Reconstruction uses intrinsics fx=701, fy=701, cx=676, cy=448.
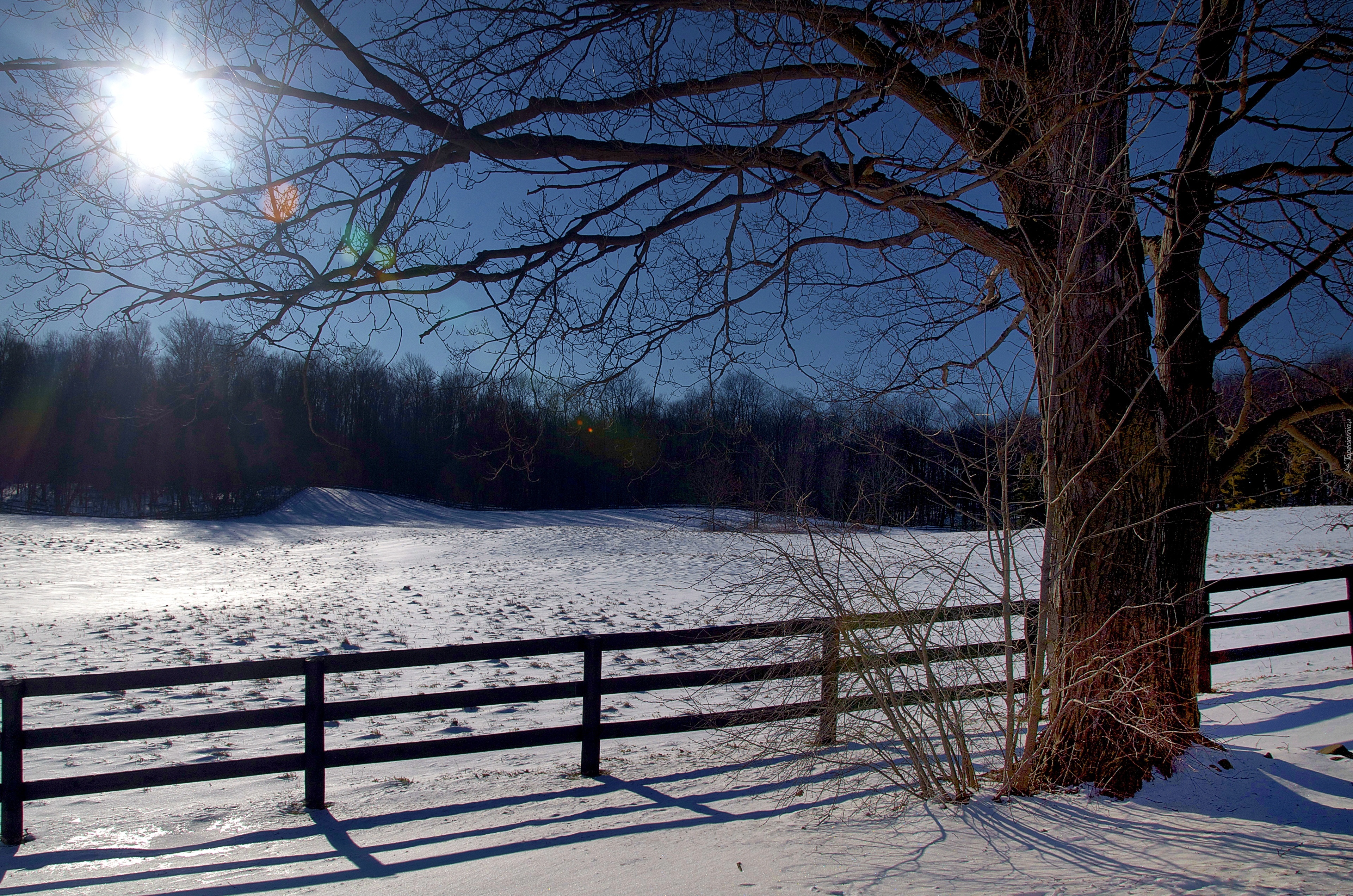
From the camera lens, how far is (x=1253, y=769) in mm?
4816

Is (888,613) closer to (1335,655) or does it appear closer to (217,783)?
(217,783)

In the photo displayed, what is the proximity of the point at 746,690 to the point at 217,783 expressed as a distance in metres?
4.76

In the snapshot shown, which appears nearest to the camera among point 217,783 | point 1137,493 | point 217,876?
point 217,876

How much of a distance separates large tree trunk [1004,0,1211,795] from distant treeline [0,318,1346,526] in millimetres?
502

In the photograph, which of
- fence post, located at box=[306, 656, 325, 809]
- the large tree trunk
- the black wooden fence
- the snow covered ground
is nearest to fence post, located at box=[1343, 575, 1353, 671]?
the snow covered ground

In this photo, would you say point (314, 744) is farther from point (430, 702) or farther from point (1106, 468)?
point (1106, 468)

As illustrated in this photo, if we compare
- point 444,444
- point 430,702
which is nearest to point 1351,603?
point 430,702

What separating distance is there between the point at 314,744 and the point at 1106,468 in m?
6.08

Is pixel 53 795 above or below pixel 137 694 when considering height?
above

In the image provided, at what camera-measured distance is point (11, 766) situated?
4727 mm

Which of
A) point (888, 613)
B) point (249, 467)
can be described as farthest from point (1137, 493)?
point (249, 467)

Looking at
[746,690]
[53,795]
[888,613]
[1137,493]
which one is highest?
[1137,493]

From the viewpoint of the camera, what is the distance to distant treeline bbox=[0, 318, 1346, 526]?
562 cm

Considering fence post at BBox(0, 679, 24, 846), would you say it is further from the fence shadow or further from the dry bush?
the dry bush
